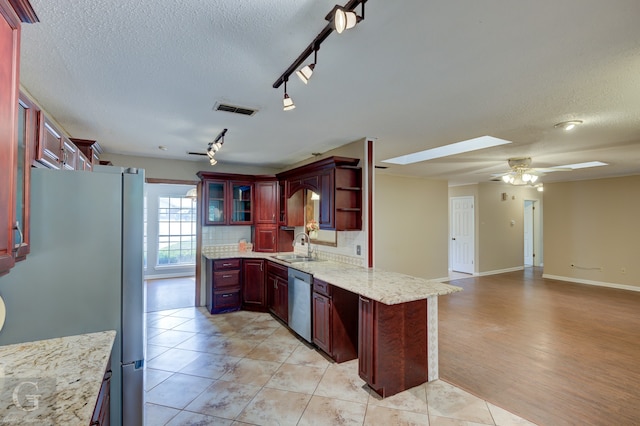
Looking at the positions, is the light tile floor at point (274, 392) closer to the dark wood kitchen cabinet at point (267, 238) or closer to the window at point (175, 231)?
the dark wood kitchen cabinet at point (267, 238)

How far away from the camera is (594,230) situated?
7.01 metres

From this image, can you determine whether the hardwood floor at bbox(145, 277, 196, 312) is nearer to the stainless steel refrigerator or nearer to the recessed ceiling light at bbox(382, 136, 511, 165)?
the stainless steel refrigerator

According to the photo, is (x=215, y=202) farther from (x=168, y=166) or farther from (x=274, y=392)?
(x=274, y=392)

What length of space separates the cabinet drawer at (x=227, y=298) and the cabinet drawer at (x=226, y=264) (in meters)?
0.37

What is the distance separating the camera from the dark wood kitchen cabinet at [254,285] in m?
4.84

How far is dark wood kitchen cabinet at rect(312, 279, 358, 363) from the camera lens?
10.3 feet

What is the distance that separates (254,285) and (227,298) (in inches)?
18.1

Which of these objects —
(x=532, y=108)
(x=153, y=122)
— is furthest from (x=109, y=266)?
(x=532, y=108)

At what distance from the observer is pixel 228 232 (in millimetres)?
5484

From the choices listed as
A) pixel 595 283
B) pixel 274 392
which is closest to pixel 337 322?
pixel 274 392

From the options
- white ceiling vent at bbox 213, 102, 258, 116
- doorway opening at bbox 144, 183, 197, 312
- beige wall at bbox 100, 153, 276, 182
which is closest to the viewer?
white ceiling vent at bbox 213, 102, 258, 116

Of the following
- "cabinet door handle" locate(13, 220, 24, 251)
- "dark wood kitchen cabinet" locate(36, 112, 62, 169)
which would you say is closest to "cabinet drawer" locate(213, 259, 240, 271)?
"dark wood kitchen cabinet" locate(36, 112, 62, 169)

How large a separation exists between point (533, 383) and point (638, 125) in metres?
2.83

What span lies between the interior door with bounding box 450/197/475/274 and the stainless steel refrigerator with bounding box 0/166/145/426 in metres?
7.99
